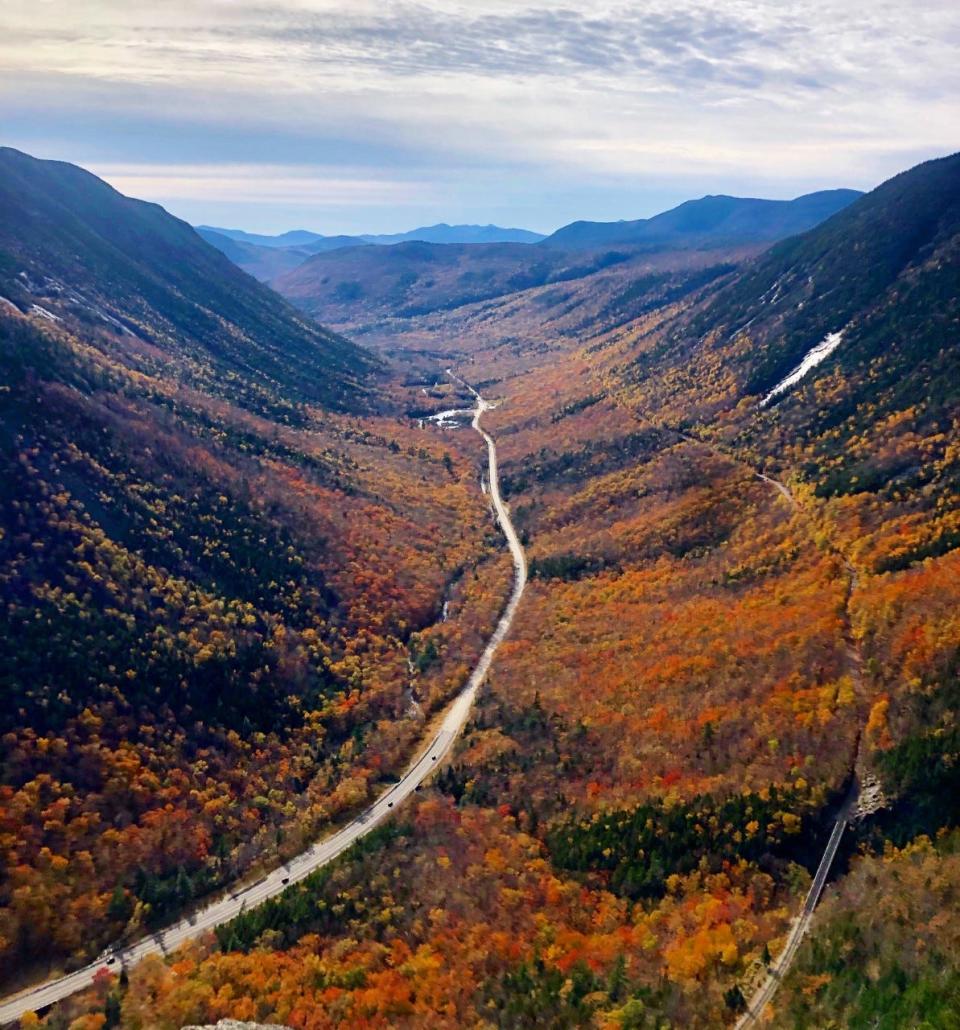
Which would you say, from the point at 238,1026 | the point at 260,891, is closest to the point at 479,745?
the point at 260,891

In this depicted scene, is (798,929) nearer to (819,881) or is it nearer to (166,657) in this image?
(819,881)

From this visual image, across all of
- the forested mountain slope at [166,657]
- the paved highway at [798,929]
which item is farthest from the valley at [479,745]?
the forested mountain slope at [166,657]

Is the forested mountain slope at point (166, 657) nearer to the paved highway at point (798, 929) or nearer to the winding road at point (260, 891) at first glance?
the winding road at point (260, 891)

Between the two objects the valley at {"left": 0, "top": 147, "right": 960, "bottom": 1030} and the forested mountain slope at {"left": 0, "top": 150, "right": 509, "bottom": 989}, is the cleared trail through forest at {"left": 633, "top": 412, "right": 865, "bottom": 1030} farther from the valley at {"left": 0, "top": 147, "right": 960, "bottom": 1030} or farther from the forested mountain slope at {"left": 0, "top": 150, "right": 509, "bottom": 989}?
the forested mountain slope at {"left": 0, "top": 150, "right": 509, "bottom": 989}

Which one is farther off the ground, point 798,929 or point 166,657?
point 166,657

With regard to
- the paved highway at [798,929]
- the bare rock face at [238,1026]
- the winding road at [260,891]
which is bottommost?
the winding road at [260,891]

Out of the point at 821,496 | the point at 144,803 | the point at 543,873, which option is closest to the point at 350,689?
the point at 144,803

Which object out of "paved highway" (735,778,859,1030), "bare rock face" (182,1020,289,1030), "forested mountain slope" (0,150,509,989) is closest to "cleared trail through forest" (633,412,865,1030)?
"paved highway" (735,778,859,1030)

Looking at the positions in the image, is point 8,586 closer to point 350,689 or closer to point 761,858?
point 350,689

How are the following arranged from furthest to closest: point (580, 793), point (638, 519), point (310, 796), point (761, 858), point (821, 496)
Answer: point (638, 519) → point (821, 496) → point (310, 796) → point (580, 793) → point (761, 858)

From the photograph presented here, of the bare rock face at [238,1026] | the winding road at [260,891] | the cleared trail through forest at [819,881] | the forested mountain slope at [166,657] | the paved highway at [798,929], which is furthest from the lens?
the forested mountain slope at [166,657]

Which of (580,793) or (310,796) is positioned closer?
(580,793)
